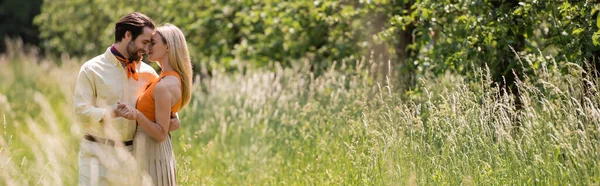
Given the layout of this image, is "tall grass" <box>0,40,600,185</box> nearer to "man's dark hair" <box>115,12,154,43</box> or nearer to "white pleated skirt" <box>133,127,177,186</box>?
"white pleated skirt" <box>133,127,177,186</box>

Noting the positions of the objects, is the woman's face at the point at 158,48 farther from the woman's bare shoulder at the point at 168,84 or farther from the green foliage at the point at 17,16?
the green foliage at the point at 17,16

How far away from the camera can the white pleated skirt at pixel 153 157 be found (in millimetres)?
4578

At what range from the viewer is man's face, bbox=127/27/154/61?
460 cm

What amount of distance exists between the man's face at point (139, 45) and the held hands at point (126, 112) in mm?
354

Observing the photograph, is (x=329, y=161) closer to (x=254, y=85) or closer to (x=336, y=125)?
(x=336, y=125)

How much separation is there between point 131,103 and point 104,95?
0.54 feet

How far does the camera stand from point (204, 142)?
29.6ft

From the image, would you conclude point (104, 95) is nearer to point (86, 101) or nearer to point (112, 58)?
point (86, 101)

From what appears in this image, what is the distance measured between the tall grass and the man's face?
1.81 ft

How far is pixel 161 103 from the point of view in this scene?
446 centimetres

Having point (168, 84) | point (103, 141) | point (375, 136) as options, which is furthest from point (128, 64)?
point (375, 136)

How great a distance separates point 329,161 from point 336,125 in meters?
0.99

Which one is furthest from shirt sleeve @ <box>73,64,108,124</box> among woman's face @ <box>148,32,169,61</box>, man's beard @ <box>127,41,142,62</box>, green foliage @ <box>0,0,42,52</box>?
green foliage @ <box>0,0,42,52</box>

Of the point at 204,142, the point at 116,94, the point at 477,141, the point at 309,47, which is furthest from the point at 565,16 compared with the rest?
the point at 309,47
